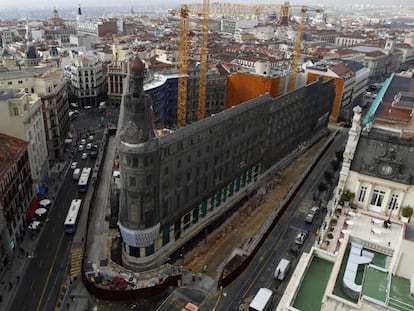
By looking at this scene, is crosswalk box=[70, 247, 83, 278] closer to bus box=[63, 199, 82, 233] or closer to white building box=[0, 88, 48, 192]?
bus box=[63, 199, 82, 233]

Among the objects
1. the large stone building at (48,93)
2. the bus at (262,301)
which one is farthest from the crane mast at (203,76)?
the bus at (262,301)

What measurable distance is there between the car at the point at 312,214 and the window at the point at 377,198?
2724 centimetres

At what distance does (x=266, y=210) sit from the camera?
110m

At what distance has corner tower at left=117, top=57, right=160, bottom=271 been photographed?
7462 centimetres

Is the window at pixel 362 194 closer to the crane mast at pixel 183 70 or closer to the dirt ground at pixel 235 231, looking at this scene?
the dirt ground at pixel 235 231

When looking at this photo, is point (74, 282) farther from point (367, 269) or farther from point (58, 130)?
point (58, 130)

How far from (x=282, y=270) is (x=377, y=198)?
83.9 ft

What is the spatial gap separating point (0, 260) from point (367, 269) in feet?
251

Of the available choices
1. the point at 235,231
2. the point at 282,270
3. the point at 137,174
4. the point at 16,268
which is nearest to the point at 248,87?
the point at 235,231

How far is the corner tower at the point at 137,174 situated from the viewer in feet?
245

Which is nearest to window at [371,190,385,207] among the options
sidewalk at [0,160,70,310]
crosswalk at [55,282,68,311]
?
crosswalk at [55,282,68,311]

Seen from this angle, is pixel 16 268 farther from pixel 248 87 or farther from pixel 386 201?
pixel 248 87

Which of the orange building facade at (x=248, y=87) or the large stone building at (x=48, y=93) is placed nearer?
the large stone building at (x=48, y=93)

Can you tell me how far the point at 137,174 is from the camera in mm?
77500
